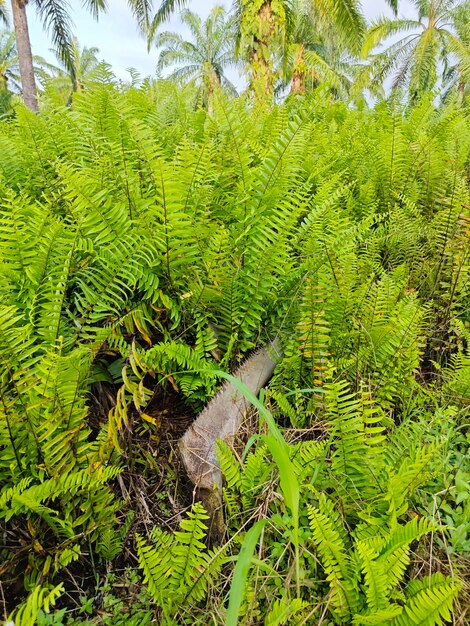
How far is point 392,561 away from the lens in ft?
3.02

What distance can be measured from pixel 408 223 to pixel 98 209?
1520 millimetres

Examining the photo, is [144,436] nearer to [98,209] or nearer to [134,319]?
[134,319]

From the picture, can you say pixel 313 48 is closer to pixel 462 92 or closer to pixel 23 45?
pixel 462 92

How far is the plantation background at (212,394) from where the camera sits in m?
0.96

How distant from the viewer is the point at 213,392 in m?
1.37

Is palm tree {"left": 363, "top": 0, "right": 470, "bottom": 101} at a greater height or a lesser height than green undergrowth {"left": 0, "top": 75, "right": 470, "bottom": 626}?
greater

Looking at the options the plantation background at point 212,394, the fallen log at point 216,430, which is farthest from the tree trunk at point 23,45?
the fallen log at point 216,430

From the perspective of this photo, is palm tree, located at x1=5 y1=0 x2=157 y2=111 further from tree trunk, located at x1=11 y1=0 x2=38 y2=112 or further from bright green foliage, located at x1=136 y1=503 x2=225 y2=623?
bright green foliage, located at x1=136 y1=503 x2=225 y2=623

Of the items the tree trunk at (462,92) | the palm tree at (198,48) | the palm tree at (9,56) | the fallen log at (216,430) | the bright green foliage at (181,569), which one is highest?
the palm tree at (9,56)

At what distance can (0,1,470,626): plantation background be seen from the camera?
0.96 metres

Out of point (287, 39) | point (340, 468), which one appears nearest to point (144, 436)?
point (340, 468)

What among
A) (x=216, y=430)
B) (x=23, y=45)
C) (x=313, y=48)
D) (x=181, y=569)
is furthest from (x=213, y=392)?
(x=313, y=48)

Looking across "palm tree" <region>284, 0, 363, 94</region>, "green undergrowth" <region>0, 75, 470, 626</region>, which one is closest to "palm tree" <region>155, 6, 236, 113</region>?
"palm tree" <region>284, 0, 363, 94</region>

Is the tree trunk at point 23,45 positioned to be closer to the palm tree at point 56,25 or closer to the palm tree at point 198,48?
the palm tree at point 56,25
